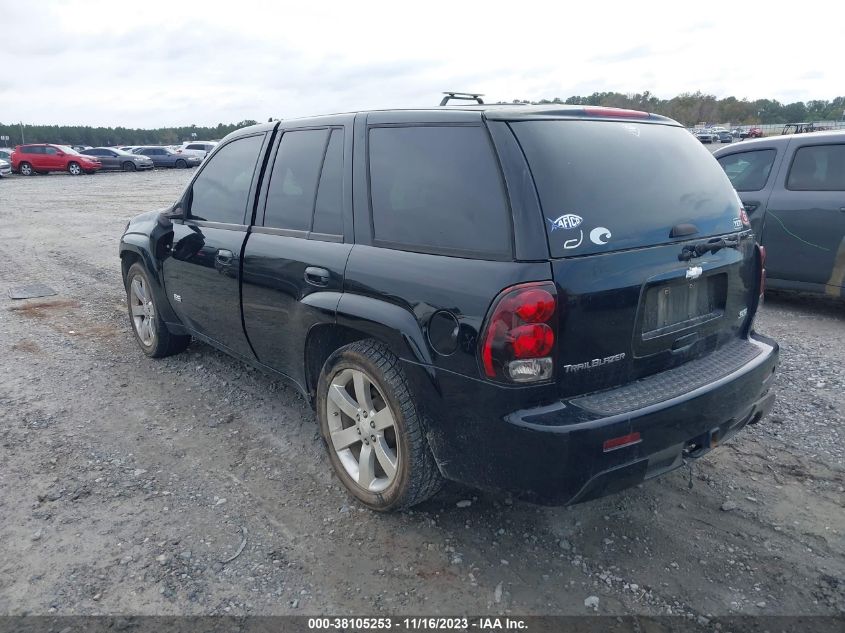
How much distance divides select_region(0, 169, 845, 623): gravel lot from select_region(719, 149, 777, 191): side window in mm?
2655

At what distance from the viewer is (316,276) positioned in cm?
325

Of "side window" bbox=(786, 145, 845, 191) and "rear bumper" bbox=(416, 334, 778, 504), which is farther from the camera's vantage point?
Answer: "side window" bbox=(786, 145, 845, 191)

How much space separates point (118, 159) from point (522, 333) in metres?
39.2

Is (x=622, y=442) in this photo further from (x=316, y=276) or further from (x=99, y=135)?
(x=99, y=135)

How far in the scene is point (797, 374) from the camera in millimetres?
4766

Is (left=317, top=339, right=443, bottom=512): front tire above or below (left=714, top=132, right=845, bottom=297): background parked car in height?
below

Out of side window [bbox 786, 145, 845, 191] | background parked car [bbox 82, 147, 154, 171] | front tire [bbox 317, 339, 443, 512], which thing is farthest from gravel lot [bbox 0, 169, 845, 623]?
background parked car [bbox 82, 147, 154, 171]

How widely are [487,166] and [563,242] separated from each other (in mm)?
451

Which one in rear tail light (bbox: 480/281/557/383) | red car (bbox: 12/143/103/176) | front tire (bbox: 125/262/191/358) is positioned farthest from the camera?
red car (bbox: 12/143/103/176)

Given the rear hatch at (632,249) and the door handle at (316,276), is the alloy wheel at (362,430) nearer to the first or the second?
the door handle at (316,276)

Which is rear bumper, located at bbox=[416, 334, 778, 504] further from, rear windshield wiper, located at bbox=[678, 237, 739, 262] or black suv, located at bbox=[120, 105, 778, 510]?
rear windshield wiper, located at bbox=[678, 237, 739, 262]

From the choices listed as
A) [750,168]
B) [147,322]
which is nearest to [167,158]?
[147,322]

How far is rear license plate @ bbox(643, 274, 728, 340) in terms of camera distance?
106 inches

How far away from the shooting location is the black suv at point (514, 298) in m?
2.46
